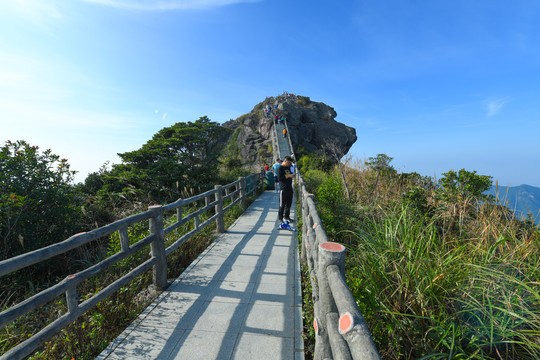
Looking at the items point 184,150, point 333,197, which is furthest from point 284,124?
point 333,197

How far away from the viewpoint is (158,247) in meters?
3.56

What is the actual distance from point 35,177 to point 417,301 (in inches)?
334

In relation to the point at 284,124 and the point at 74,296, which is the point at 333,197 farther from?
the point at 284,124

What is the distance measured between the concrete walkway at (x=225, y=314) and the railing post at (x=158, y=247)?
0.70 feet

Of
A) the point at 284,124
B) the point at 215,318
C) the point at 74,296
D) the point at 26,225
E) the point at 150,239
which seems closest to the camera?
the point at 74,296

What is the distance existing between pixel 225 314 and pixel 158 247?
4.79ft

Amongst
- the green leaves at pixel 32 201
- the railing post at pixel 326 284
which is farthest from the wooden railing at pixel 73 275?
the green leaves at pixel 32 201

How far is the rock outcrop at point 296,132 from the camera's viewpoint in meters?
29.5

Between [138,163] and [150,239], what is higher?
[138,163]

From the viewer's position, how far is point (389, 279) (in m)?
2.67

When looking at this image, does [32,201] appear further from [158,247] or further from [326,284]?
[326,284]

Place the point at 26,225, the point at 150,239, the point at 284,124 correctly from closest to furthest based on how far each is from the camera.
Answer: the point at 150,239, the point at 26,225, the point at 284,124

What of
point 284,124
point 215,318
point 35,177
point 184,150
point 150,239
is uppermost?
point 284,124

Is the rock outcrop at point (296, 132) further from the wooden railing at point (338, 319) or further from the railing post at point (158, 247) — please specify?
the wooden railing at point (338, 319)
